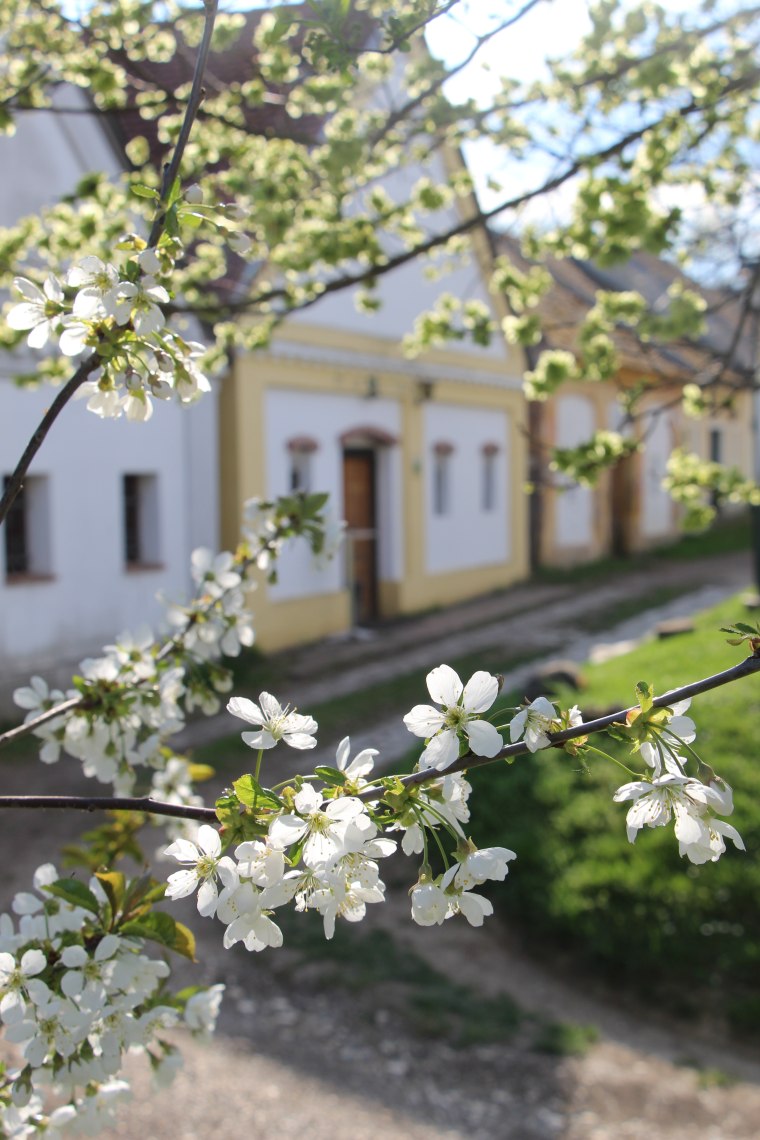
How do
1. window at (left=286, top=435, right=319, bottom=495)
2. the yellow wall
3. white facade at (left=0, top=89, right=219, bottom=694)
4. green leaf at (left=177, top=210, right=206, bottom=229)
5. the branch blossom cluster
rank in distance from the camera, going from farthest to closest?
window at (left=286, top=435, right=319, bottom=495) → the yellow wall → white facade at (left=0, top=89, right=219, bottom=694) → the branch blossom cluster → green leaf at (left=177, top=210, right=206, bottom=229)

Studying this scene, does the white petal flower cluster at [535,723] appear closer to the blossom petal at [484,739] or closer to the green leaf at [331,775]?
the blossom petal at [484,739]

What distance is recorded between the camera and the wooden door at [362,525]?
13.9 meters

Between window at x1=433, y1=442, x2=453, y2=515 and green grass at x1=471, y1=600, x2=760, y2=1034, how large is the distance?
885 cm

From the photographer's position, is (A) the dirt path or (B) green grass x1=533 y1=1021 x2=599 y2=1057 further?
(B) green grass x1=533 y1=1021 x2=599 y2=1057

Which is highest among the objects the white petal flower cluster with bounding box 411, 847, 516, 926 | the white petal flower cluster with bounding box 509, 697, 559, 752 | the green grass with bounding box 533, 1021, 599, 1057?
the white petal flower cluster with bounding box 509, 697, 559, 752

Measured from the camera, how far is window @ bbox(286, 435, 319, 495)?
12.5 m

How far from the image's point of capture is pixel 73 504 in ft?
32.8

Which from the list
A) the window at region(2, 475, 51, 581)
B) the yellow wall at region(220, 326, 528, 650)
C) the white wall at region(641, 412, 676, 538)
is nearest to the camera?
the window at region(2, 475, 51, 581)

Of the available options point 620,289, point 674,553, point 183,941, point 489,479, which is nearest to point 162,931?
point 183,941

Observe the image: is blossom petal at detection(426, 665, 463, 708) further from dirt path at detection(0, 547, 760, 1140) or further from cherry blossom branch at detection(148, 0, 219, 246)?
dirt path at detection(0, 547, 760, 1140)

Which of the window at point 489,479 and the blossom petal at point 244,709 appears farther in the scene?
the window at point 489,479

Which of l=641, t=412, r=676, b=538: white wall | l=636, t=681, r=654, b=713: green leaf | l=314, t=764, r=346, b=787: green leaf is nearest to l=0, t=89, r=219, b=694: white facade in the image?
l=314, t=764, r=346, b=787: green leaf

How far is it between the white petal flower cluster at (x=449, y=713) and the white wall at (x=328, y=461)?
1006 centimetres

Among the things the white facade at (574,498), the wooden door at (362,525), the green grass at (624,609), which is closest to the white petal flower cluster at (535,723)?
the green grass at (624,609)
